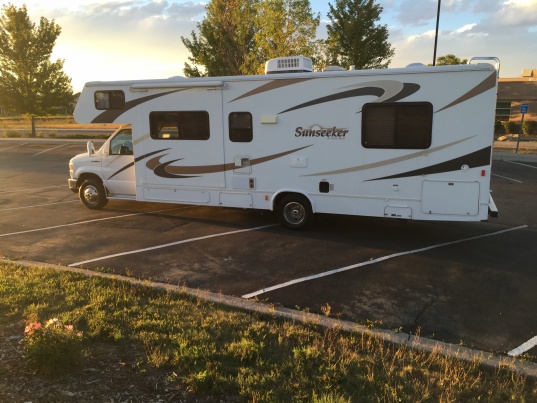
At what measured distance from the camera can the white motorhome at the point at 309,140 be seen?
7.45 metres

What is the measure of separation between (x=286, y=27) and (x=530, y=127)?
22.1m

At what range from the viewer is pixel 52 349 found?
3.60 metres

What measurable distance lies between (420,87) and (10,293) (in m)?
6.99

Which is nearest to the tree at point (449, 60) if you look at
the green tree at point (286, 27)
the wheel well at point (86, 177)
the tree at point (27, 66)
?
the green tree at point (286, 27)

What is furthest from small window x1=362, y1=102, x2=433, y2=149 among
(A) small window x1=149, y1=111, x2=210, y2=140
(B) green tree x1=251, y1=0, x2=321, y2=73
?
(B) green tree x1=251, y1=0, x2=321, y2=73

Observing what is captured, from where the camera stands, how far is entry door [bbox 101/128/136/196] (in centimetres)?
1030

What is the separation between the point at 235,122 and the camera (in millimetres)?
8922

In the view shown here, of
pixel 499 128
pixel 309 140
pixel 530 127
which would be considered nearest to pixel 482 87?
pixel 309 140

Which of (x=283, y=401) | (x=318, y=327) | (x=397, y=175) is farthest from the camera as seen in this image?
(x=397, y=175)

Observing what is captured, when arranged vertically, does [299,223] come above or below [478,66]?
below

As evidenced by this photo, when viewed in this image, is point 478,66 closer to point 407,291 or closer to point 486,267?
point 486,267

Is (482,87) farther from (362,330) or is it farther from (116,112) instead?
(116,112)

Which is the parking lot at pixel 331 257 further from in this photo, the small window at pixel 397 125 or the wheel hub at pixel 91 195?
the small window at pixel 397 125

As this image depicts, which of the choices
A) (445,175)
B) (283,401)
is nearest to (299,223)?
(445,175)
